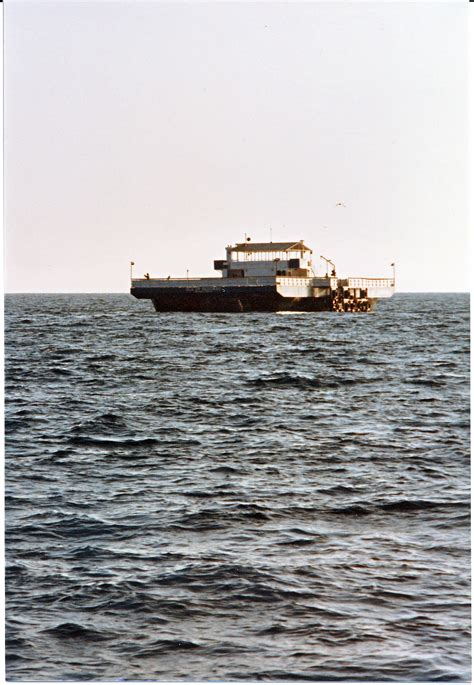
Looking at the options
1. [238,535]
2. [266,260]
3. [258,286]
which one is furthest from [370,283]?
[238,535]

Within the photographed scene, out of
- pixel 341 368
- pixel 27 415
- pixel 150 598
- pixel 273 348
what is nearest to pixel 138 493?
pixel 150 598

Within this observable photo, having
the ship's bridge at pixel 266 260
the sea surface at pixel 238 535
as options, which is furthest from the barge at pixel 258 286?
the sea surface at pixel 238 535

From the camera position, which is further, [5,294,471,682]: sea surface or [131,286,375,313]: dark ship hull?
[131,286,375,313]: dark ship hull

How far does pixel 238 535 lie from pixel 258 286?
69337 millimetres

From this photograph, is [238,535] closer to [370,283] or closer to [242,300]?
[242,300]

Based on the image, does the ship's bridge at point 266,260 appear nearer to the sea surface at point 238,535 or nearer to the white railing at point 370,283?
the white railing at point 370,283

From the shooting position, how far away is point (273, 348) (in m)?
52.8

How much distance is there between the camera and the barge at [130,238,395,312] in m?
84.9

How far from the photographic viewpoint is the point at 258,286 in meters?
84.0

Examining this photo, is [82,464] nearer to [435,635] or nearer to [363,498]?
[363,498]

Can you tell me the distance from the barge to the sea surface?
5112 centimetres

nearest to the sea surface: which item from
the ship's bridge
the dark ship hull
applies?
the dark ship hull

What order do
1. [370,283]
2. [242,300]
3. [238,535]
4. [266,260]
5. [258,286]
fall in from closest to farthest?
[238,535]
[258,286]
[242,300]
[266,260]
[370,283]

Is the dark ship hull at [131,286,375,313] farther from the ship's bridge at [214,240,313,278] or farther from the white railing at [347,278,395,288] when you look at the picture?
the ship's bridge at [214,240,313,278]
